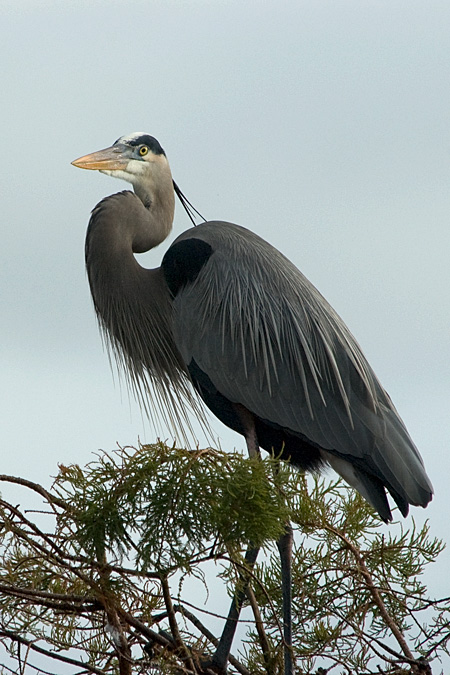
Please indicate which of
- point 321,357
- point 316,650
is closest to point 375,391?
point 321,357

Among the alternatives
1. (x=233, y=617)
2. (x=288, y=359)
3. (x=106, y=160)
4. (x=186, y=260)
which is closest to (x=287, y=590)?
(x=233, y=617)

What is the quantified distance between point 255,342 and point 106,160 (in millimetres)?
1354

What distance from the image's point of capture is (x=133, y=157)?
14.9 feet

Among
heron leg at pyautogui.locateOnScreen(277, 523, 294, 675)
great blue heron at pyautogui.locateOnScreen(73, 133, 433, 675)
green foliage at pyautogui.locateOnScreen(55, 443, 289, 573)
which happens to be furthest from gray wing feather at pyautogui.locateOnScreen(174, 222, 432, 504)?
green foliage at pyautogui.locateOnScreen(55, 443, 289, 573)

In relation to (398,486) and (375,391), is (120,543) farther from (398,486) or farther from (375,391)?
(375,391)

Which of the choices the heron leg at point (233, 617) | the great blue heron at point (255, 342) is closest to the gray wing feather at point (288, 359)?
the great blue heron at point (255, 342)

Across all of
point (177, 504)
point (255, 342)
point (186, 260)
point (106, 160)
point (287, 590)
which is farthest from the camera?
point (106, 160)

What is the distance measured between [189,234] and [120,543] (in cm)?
209

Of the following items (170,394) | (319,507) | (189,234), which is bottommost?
(319,507)

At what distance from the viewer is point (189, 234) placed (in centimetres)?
417

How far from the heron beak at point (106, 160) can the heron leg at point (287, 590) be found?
205 cm

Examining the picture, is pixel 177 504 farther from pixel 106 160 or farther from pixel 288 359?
pixel 106 160

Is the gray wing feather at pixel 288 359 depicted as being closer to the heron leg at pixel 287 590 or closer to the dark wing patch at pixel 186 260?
the dark wing patch at pixel 186 260

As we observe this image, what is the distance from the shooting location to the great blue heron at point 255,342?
361cm
